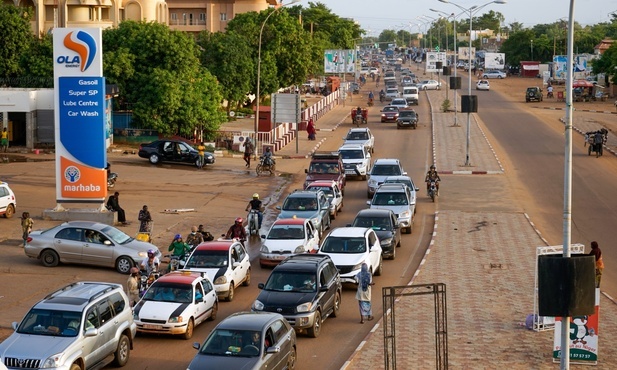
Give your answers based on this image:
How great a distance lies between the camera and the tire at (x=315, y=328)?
21.0 m

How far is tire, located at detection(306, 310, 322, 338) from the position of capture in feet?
68.8

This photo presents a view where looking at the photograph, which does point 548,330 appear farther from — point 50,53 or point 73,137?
point 50,53

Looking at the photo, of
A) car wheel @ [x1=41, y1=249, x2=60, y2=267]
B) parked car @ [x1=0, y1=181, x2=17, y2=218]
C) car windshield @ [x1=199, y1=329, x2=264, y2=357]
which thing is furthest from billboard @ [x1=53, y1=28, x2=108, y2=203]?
car windshield @ [x1=199, y1=329, x2=264, y2=357]

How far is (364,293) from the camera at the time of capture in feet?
72.3

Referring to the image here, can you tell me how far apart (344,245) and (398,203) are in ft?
28.2

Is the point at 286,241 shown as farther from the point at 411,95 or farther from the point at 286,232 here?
the point at 411,95

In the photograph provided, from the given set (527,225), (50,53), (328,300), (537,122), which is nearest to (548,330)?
(328,300)

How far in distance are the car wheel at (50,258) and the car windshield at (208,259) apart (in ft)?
15.7

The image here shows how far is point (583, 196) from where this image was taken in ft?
142

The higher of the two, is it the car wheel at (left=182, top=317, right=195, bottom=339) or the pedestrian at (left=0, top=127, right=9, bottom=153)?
the pedestrian at (left=0, top=127, right=9, bottom=153)

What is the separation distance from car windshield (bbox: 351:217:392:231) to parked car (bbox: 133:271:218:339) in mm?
9424

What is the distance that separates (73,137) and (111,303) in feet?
54.1

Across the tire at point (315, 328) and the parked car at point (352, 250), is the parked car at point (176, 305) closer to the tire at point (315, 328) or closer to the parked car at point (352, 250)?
the tire at point (315, 328)

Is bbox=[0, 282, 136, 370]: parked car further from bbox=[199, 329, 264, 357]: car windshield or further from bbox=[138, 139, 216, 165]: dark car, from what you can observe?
bbox=[138, 139, 216, 165]: dark car
